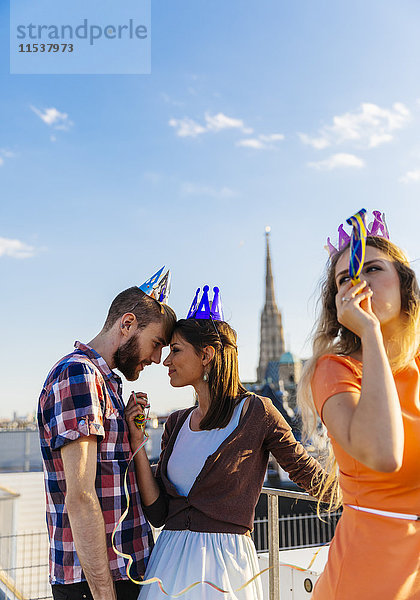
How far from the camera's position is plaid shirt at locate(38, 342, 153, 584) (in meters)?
2.07

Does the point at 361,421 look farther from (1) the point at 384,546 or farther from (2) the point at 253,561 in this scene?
(2) the point at 253,561

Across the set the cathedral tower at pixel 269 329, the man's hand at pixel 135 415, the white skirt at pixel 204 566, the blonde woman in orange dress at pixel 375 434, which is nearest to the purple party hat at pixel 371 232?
the blonde woman in orange dress at pixel 375 434

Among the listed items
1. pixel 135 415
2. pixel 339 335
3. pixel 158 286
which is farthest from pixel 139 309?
pixel 339 335

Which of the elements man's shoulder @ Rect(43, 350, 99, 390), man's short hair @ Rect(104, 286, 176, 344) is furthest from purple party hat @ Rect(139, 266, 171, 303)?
man's shoulder @ Rect(43, 350, 99, 390)

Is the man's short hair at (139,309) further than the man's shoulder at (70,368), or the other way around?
the man's short hair at (139,309)

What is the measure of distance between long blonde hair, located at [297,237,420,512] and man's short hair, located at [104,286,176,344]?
2.78 feet

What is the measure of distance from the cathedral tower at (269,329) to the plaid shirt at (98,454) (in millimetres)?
117088

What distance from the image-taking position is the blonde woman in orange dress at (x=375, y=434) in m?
1.29

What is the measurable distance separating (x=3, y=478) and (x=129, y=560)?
1833 cm

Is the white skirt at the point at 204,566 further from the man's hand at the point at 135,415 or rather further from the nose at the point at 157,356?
the nose at the point at 157,356

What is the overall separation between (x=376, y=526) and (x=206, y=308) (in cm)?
133

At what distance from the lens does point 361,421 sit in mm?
1291

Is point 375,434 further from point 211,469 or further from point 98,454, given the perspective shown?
point 98,454

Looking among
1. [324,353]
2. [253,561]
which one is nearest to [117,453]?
[253,561]
